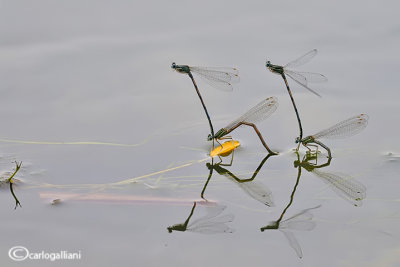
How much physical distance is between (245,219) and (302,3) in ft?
14.7

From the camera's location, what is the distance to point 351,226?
516 centimetres

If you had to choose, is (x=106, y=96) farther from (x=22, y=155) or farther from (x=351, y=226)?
(x=351, y=226)

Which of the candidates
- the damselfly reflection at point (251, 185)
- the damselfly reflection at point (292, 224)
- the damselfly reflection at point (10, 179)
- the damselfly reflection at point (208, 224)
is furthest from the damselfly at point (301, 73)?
the damselfly reflection at point (10, 179)

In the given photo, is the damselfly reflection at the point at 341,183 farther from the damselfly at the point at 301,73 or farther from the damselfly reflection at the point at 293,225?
the damselfly at the point at 301,73

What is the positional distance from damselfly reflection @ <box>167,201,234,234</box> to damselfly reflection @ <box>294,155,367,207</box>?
106 centimetres

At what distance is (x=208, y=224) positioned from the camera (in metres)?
5.16

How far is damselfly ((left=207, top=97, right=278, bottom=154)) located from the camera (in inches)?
248

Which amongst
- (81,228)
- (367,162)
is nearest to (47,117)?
(81,228)

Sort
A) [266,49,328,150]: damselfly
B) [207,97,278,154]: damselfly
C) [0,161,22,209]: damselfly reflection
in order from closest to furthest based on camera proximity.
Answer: [0,161,22,209]: damselfly reflection, [207,97,278,154]: damselfly, [266,49,328,150]: damselfly

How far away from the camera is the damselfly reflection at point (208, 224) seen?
5.11m

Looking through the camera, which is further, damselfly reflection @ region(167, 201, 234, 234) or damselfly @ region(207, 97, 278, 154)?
damselfly @ region(207, 97, 278, 154)

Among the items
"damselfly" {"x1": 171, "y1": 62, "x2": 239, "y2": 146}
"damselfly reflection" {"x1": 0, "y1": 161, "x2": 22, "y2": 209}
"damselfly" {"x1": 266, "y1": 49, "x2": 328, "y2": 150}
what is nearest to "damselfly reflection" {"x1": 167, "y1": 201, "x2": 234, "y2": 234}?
"damselfly reflection" {"x1": 0, "y1": 161, "x2": 22, "y2": 209}

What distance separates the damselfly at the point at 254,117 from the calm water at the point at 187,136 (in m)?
0.14

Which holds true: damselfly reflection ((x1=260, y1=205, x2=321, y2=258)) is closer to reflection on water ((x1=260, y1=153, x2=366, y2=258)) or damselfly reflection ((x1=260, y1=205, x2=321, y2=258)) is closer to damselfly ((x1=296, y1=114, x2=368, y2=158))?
reflection on water ((x1=260, y1=153, x2=366, y2=258))
